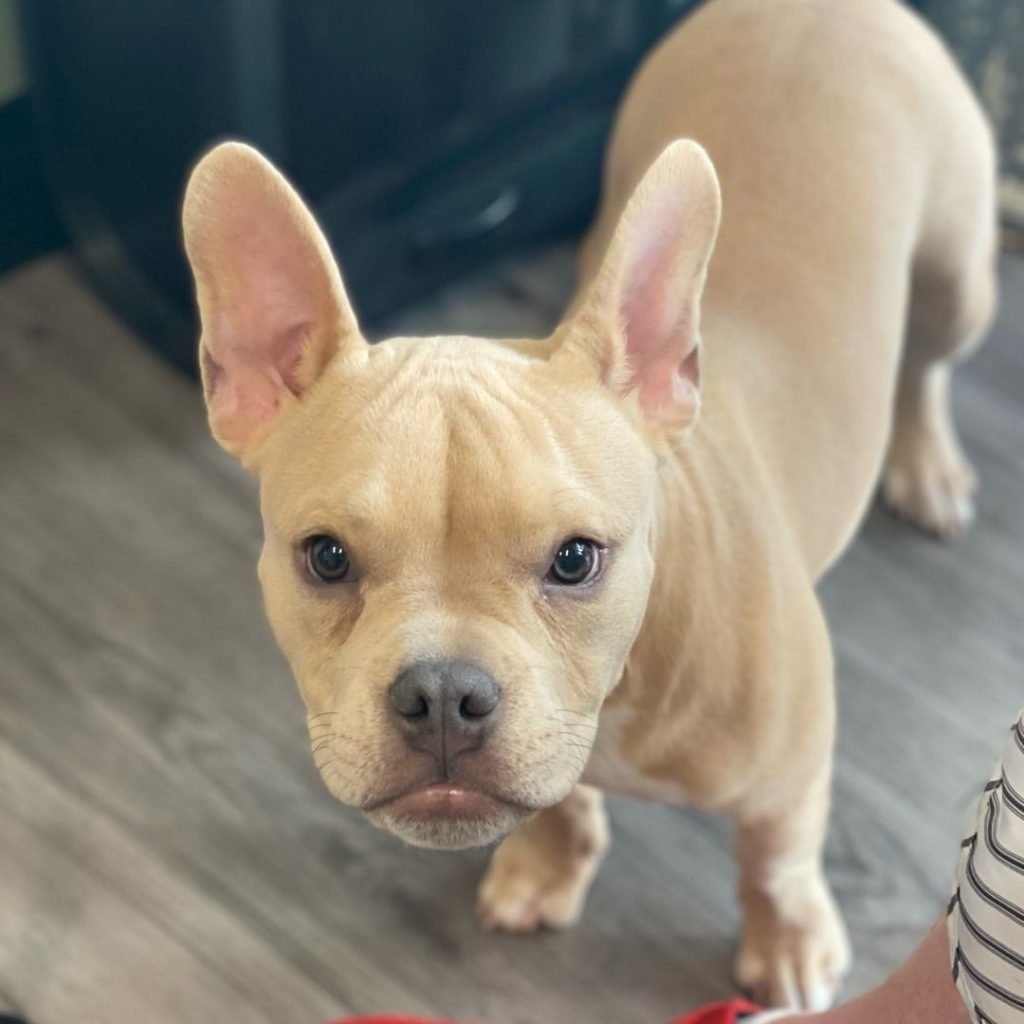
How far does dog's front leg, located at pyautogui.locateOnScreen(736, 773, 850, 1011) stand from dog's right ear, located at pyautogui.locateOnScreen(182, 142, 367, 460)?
2.46 ft

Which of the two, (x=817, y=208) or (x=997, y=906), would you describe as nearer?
(x=997, y=906)

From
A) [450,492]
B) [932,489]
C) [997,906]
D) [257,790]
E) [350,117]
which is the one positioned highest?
[450,492]

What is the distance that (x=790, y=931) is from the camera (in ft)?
5.44

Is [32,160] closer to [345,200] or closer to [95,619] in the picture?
[345,200]

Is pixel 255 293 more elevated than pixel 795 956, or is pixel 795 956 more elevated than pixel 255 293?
pixel 255 293

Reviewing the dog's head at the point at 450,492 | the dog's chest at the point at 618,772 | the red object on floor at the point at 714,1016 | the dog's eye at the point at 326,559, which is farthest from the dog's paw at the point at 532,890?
the dog's eye at the point at 326,559

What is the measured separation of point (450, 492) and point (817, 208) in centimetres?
73

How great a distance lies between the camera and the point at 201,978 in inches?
67.6

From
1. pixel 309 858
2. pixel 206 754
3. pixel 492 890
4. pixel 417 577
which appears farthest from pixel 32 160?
pixel 417 577

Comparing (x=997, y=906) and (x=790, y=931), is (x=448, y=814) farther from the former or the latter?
(x=790, y=931)

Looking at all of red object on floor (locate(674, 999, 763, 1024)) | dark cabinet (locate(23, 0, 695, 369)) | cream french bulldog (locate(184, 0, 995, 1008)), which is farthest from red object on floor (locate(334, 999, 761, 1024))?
dark cabinet (locate(23, 0, 695, 369))

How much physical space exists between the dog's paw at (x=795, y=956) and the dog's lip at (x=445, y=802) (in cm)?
68

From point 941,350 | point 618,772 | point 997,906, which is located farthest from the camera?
point 941,350

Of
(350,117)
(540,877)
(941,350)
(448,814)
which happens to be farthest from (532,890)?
(350,117)
